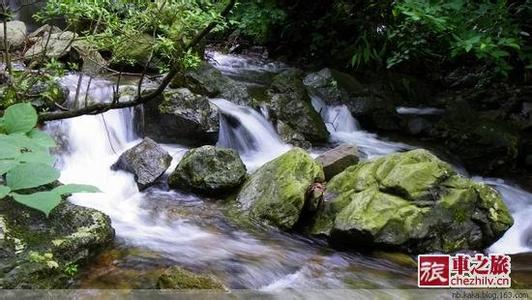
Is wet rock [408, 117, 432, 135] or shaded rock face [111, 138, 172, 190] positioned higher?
wet rock [408, 117, 432, 135]

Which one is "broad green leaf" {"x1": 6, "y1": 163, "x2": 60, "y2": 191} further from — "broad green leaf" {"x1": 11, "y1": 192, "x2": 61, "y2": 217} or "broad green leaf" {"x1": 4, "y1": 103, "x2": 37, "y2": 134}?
"broad green leaf" {"x1": 4, "y1": 103, "x2": 37, "y2": 134}

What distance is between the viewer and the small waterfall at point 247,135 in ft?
22.8

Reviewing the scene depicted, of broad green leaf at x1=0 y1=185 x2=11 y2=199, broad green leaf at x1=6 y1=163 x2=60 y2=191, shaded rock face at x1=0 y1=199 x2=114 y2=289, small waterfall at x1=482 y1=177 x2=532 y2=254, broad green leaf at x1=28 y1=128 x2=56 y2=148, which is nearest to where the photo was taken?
broad green leaf at x1=0 y1=185 x2=11 y2=199

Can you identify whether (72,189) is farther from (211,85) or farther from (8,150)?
(211,85)

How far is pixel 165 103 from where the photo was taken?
6.46 m

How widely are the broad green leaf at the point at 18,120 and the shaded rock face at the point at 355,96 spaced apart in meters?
6.70

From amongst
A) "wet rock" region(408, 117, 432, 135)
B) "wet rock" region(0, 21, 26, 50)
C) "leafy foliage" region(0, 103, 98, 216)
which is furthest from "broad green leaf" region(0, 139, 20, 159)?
"wet rock" region(408, 117, 432, 135)

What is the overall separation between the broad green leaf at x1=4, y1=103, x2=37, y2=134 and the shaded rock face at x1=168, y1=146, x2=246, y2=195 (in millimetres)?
2710

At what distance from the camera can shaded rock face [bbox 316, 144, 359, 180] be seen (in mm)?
5586

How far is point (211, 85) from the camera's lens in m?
7.70

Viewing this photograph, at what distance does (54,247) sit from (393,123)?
6.62 meters

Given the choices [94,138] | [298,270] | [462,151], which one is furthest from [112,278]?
[462,151]

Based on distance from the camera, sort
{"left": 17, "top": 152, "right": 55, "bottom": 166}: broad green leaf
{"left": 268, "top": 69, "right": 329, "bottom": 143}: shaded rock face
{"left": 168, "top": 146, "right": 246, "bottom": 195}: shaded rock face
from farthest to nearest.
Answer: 1. {"left": 268, "top": 69, "right": 329, "bottom": 143}: shaded rock face
2. {"left": 168, "top": 146, "right": 246, "bottom": 195}: shaded rock face
3. {"left": 17, "top": 152, "right": 55, "bottom": 166}: broad green leaf

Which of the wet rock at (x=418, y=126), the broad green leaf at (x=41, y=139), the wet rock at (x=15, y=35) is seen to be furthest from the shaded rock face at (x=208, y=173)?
the wet rock at (x=15, y=35)
